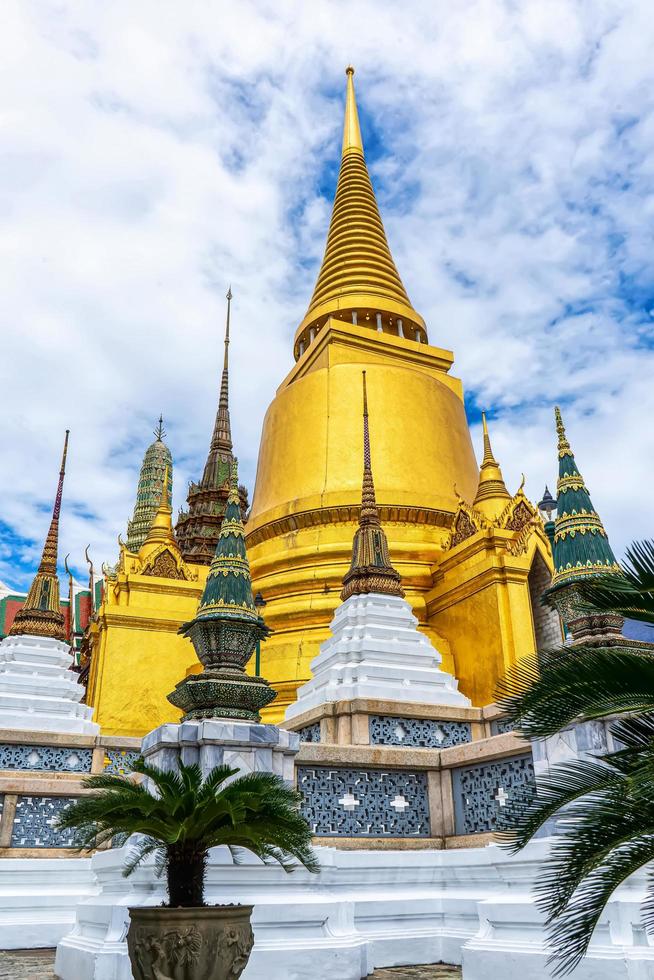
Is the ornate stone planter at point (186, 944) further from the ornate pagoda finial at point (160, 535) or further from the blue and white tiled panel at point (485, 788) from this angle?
the ornate pagoda finial at point (160, 535)

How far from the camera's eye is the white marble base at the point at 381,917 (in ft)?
15.8

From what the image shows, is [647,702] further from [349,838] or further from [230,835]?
[349,838]

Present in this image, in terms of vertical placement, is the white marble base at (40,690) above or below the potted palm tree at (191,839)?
above

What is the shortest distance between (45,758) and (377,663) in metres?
3.96

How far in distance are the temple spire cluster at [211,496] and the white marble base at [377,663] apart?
56.3 feet

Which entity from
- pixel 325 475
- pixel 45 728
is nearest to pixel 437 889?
pixel 45 728

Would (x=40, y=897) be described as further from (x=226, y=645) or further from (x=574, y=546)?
(x=574, y=546)

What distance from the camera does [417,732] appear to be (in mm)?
8617

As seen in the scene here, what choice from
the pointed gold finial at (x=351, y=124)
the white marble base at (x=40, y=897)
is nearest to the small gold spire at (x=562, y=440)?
the white marble base at (x=40, y=897)

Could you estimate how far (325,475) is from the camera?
55.0 ft

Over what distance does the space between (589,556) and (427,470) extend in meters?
10.7

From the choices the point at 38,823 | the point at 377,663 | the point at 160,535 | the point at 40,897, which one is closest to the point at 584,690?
the point at 377,663

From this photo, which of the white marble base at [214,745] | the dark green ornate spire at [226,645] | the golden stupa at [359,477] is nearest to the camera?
the white marble base at [214,745]

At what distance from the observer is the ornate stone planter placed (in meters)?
3.91
